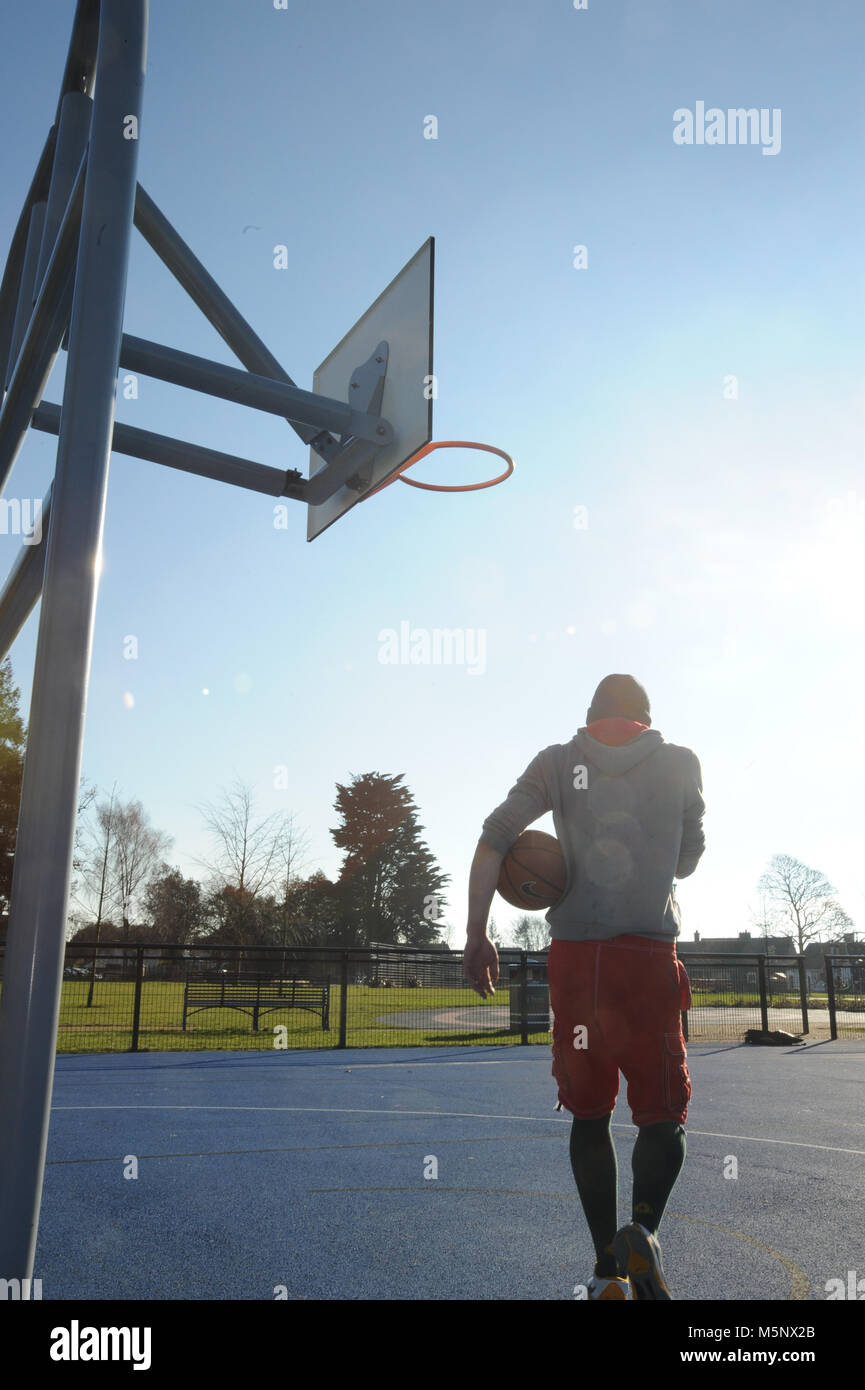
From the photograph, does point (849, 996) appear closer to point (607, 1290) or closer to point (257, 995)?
point (257, 995)

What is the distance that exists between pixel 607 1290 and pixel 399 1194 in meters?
2.05

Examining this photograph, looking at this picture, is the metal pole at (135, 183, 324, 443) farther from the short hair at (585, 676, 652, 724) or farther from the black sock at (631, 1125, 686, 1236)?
the black sock at (631, 1125, 686, 1236)

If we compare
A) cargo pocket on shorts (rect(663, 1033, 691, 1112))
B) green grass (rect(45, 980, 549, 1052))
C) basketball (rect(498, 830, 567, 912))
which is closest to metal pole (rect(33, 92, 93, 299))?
basketball (rect(498, 830, 567, 912))

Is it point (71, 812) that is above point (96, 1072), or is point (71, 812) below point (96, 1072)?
above

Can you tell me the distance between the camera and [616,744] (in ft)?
9.86

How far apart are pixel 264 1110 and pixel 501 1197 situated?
315cm

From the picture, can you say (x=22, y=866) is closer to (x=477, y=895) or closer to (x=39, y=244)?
(x=477, y=895)

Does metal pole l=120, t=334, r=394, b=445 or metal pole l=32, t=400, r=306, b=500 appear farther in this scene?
metal pole l=32, t=400, r=306, b=500

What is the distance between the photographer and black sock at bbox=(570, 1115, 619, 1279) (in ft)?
8.86

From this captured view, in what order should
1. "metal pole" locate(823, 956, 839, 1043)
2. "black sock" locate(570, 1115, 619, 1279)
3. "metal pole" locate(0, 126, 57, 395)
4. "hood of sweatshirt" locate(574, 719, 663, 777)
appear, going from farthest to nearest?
"metal pole" locate(823, 956, 839, 1043), "metal pole" locate(0, 126, 57, 395), "hood of sweatshirt" locate(574, 719, 663, 777), "black sock" locate(570, 1115, 619, 1279)

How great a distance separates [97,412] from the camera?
2.66 meters

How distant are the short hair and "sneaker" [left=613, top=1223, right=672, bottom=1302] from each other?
61.5 inches

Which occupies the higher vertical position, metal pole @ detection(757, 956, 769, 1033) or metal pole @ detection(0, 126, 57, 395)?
metal pole @ detection(0, 126, 57, 395)
